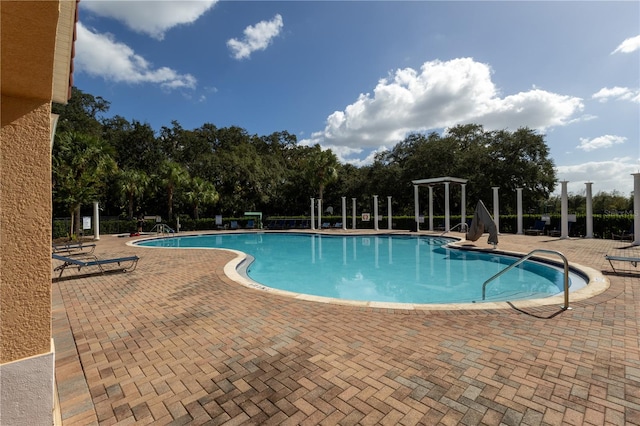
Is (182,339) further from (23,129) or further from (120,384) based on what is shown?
(23,129)

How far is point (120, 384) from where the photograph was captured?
121 inches

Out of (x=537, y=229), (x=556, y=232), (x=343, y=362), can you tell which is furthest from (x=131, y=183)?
(x=556, y=232)

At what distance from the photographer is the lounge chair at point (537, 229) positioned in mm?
19375

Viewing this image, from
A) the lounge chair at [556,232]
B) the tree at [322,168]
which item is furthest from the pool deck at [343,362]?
the tree at [322,168]

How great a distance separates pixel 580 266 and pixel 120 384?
10585mm

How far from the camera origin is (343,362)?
3.43 metres

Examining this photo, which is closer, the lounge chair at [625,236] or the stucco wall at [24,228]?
the stucco wall at [24,228]

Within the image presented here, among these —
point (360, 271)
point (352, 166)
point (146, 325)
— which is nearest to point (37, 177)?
point (146, 325)

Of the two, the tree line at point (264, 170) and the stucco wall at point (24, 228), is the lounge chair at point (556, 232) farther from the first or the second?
the stucco wall at point (24, 228)

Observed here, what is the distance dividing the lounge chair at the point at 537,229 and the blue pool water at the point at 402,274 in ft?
26.5

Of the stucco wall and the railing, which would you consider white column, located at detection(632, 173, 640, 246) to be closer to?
the stucco wall

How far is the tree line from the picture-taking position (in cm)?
2816

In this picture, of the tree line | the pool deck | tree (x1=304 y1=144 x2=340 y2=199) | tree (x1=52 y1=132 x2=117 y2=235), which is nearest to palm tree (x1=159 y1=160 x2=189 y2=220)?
the tree line

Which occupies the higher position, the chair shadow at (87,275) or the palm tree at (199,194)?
the palm tree at (199,194)
